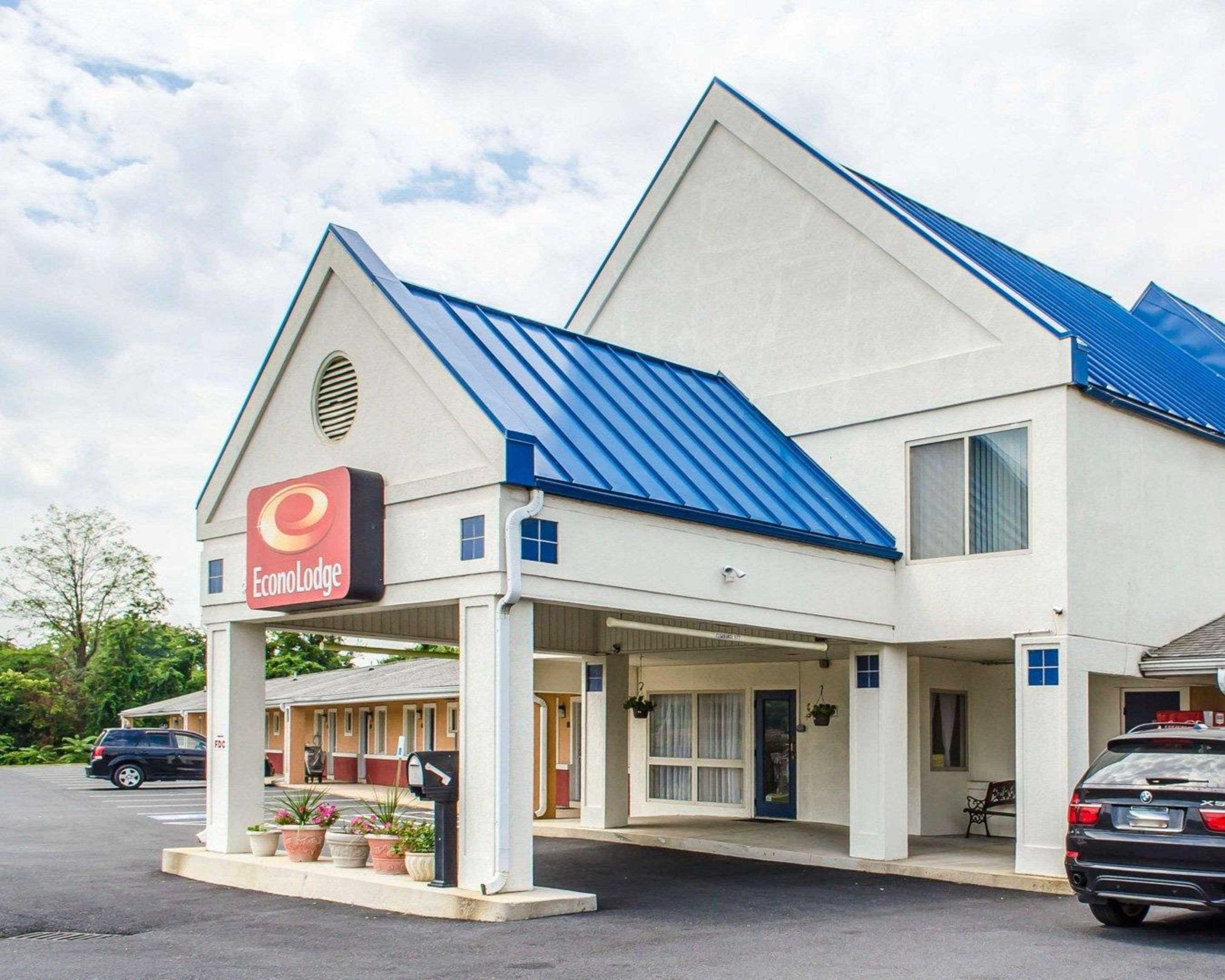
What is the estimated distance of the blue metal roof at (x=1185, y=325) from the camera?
23922 millimetres

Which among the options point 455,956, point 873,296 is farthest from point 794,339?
point 455,956

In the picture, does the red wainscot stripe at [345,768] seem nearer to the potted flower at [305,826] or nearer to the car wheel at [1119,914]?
the potted flower at [305,826]

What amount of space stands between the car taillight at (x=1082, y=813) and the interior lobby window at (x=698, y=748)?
11.0 meters

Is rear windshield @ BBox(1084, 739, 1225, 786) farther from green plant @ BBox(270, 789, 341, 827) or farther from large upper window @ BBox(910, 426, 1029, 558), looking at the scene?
green plant @ BBox(270, 789, 341, 827)

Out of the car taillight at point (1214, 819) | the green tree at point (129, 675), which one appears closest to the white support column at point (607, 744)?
the car taillight at point (1214, 819)

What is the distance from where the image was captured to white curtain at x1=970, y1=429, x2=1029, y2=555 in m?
15.8

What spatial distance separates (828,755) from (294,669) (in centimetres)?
4369

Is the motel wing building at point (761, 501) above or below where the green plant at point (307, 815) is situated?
above

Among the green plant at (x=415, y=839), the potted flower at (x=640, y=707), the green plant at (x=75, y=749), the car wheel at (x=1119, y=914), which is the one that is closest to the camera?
the car wheel at (x=1119, y=914)

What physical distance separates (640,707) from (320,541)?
9.73m

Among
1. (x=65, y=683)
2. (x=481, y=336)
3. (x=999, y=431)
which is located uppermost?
(x=481, y=336)

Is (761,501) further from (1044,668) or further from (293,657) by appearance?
(293,657)

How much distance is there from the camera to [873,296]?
17594 mm

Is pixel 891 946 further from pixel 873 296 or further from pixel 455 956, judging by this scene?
pixel 873 296
